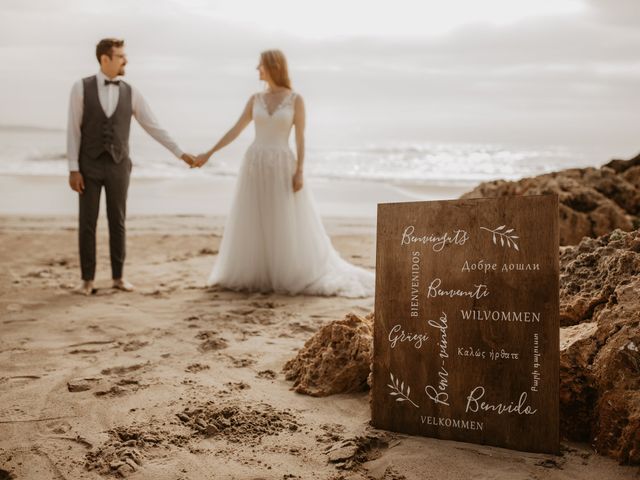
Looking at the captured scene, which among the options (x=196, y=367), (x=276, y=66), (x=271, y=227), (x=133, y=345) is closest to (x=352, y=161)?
(x=276, y=66)

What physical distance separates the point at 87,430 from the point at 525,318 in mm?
2013

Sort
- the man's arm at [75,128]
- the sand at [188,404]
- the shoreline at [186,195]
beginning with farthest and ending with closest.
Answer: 1. the shoreline at [186,195]
2. the man's arm at [75,128]
3. the sand at [188,404]

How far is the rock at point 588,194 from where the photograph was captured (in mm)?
6082

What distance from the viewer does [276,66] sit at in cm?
623

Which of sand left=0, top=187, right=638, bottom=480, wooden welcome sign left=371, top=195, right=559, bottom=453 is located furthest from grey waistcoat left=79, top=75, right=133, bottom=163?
wooden welcome sign left=371, top=195, right=559, bottom=453

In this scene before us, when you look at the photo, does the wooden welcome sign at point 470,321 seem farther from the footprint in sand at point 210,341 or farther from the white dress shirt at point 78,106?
the white dress shirt at point 78,106

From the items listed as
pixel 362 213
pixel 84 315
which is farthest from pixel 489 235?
pixel 362 213

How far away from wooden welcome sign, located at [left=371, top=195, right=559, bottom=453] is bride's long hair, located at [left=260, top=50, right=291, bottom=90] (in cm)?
373

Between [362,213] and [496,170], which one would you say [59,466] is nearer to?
[362,213]

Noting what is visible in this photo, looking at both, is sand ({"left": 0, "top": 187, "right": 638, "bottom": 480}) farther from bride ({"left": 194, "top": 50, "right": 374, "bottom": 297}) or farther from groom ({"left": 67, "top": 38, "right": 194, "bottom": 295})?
groom ({"left": 67, "top": 38, "right": 194, "bottom": 295})

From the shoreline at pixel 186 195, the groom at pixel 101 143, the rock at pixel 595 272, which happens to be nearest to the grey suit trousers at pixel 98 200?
the groom at pixel 101 143

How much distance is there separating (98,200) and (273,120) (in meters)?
1.89

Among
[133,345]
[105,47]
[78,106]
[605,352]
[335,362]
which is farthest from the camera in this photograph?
[105,47]

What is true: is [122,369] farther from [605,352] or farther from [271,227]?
[271,227]
